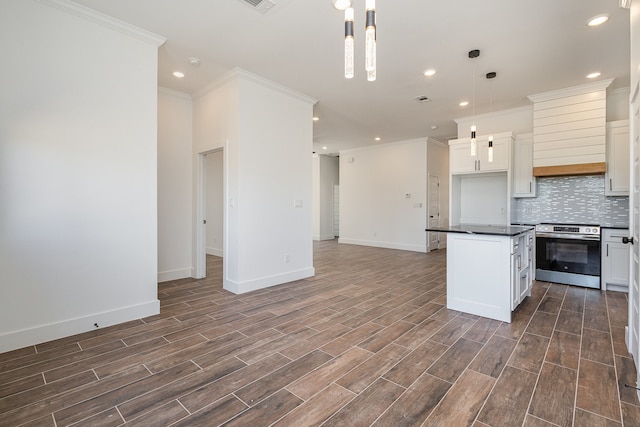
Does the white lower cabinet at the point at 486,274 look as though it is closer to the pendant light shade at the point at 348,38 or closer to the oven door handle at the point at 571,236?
the oven door handle at the point at 571,236

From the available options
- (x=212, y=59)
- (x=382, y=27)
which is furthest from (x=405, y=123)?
(x=212, y=59)

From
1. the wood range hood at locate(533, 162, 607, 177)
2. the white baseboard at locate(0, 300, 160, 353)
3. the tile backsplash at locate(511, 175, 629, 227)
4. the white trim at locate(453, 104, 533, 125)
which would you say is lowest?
the white baseboard at locate(0, 300, 160, 353)

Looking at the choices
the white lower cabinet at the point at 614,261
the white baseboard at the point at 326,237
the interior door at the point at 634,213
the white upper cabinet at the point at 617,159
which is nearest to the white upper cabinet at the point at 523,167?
the white upper cabinet at the point at 617,159

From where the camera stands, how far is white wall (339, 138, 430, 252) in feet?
26.1

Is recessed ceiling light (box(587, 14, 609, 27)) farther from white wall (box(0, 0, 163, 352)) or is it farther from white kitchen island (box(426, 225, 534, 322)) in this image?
white wall (box(0, 0, 163, 352))

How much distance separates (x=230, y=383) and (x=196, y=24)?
11.1 ft

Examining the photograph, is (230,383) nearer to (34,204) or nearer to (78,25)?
(34,204)

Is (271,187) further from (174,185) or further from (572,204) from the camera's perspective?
(572,204)

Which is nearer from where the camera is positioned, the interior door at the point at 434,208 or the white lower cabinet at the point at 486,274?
the white lower cabinet at the point at 486,274

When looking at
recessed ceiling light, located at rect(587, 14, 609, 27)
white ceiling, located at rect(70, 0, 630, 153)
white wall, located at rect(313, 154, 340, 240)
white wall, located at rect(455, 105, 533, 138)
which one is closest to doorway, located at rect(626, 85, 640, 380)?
recessed ceiling light, located at rect(587, 14, 609, 27)

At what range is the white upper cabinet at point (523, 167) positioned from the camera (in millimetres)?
5043

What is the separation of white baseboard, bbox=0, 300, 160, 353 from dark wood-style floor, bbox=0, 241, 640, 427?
97 mm

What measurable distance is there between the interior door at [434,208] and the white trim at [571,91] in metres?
3.36

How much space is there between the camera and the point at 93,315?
293 centimetres
